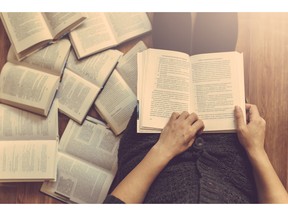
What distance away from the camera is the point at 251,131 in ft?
3.14

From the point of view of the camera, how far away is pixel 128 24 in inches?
46.0

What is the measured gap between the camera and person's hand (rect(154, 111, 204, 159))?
3.10 feet

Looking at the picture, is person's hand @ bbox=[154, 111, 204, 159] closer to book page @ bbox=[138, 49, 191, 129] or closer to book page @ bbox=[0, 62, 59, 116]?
book page @ bbox=[138, 49, 191, 129]

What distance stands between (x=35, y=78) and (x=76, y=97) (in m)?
0.14

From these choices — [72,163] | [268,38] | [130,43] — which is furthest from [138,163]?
[268,38]

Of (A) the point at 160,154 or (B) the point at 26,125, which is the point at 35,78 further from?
(A) the point at 160,154

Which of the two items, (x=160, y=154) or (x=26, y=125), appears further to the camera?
(x=26, y=125)

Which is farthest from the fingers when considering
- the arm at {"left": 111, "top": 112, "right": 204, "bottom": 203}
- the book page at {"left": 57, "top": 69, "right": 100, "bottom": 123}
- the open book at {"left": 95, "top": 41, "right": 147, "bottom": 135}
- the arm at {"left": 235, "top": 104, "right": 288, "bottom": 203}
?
the book page at {"left": 57, "top": 69, "right": 100, "bottom": 123}

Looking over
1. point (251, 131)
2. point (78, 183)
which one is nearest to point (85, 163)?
point (78, 183)

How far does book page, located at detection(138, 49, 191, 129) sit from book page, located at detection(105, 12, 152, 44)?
0.16 meters

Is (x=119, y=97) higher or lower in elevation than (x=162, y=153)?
higher

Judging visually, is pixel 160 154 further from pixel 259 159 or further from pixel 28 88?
pixel 28 88

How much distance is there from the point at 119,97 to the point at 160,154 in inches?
11.3

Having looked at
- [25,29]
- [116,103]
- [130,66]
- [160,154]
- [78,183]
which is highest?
[25,29]
